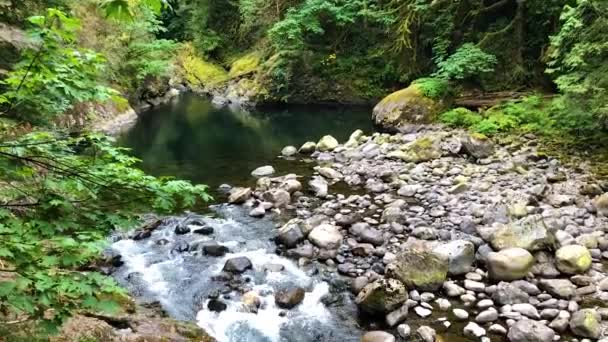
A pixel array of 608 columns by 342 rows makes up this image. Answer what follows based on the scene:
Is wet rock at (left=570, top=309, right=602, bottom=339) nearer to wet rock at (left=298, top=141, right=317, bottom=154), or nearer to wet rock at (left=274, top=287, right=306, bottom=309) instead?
wet rock at (left=274, top=287, right=306, bottom=309)

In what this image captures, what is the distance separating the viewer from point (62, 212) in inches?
104

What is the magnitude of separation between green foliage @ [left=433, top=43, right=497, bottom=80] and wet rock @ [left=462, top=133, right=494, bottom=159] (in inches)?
164

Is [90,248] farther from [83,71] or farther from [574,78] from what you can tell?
[574,78]

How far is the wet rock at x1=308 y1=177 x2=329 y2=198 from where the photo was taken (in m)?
10.3

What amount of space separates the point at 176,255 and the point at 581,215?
6.60m

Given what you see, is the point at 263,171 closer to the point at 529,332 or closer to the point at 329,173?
the point at 329,173

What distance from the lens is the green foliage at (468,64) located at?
14.7 metres

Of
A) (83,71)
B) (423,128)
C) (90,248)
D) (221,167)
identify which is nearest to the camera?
(90,248)

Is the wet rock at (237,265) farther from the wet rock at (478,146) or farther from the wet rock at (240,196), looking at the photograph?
the wet rock at (478,146)

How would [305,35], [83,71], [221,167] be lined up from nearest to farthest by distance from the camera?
[83,71] < [221,167] < [305,35]

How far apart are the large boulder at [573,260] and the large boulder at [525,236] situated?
0.91 ft

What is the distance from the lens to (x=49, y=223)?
253 cm

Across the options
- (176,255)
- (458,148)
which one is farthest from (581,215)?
(176,255)

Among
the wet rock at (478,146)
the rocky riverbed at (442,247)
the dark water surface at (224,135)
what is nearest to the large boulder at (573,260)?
the rocky riverbed at (442,247)
